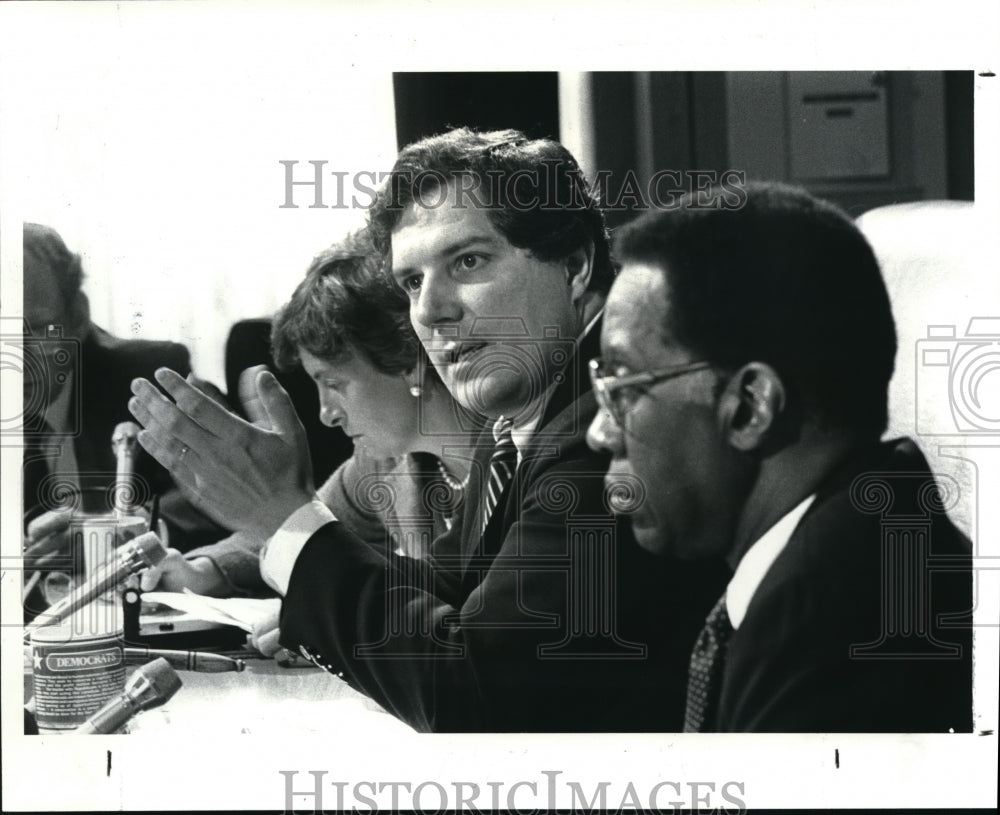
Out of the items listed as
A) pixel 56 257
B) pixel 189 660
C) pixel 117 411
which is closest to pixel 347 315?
pixel 117 411

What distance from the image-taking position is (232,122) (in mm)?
Result: 3047

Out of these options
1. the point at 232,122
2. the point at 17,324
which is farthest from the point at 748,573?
the point at 17,324

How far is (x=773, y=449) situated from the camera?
2.93 metres

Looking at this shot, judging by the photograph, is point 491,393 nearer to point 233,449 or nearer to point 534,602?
point 534,602

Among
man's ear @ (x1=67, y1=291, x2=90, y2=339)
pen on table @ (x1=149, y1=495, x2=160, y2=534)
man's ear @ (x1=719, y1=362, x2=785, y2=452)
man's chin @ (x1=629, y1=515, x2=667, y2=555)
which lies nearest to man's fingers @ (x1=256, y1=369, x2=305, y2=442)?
pen on table @ (x1=149, y1=495, x2=160, y2=534)

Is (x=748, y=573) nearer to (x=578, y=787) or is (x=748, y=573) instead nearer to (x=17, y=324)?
(x=578, y=787)

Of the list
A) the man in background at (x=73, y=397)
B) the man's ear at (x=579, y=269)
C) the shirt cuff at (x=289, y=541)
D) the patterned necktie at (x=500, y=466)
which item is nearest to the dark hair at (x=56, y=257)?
the man in background at (x=73, y=397)

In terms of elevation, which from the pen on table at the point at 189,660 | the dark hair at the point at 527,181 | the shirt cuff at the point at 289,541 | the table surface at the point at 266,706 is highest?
the dark hair at the point at 527,181

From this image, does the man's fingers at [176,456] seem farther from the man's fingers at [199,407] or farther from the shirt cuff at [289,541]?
the shirt cuff at [289,541]

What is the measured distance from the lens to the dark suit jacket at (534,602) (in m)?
3.00

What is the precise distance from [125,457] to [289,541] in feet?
1.58

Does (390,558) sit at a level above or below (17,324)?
below

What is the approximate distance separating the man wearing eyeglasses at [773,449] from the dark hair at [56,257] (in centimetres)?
135

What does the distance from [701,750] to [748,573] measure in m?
0.49
